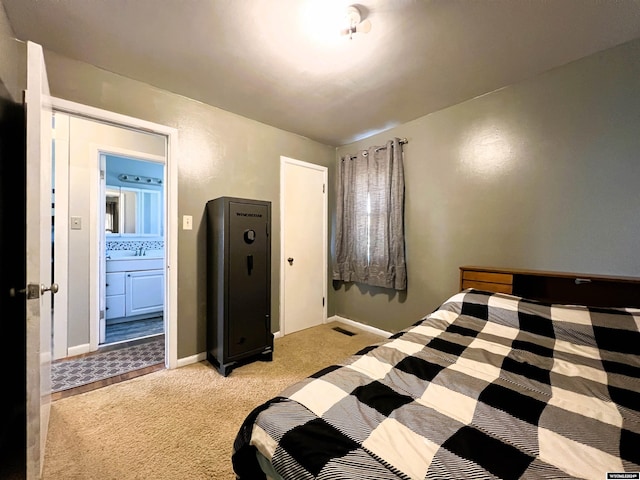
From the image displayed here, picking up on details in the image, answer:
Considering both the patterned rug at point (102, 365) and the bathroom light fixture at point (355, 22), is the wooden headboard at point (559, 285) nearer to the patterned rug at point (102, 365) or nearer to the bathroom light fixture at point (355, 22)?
the bathroom light fixture at point (355, 22)

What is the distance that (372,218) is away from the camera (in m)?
3.10

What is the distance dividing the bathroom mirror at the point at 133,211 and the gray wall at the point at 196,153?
7.40 feet

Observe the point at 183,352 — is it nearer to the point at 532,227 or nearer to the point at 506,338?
the point at 506,338

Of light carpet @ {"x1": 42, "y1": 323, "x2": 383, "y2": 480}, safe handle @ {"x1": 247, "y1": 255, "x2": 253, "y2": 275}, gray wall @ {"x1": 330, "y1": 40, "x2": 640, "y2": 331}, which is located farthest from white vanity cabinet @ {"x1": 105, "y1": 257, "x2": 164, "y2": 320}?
gray wall @ {"x1": 330, "y1": 40, "x2": 640, "y2": 331}

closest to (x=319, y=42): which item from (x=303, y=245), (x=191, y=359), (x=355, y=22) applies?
(x=355, y=22)

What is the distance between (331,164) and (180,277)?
2371 millimetres

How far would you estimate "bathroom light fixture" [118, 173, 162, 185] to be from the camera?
3.91 meters

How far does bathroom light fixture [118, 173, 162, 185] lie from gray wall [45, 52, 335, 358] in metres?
2.30

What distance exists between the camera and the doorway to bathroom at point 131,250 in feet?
10.5

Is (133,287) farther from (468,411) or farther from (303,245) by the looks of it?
(468,411)

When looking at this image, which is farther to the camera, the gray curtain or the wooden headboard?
the gray curtain

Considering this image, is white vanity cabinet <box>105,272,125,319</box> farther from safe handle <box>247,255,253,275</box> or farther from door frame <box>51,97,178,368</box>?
safe handle <box>247,255,253,275</box>

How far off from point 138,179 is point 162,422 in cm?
368

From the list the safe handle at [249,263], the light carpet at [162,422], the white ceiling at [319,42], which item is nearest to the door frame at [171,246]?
the light carpet at [162,422]
